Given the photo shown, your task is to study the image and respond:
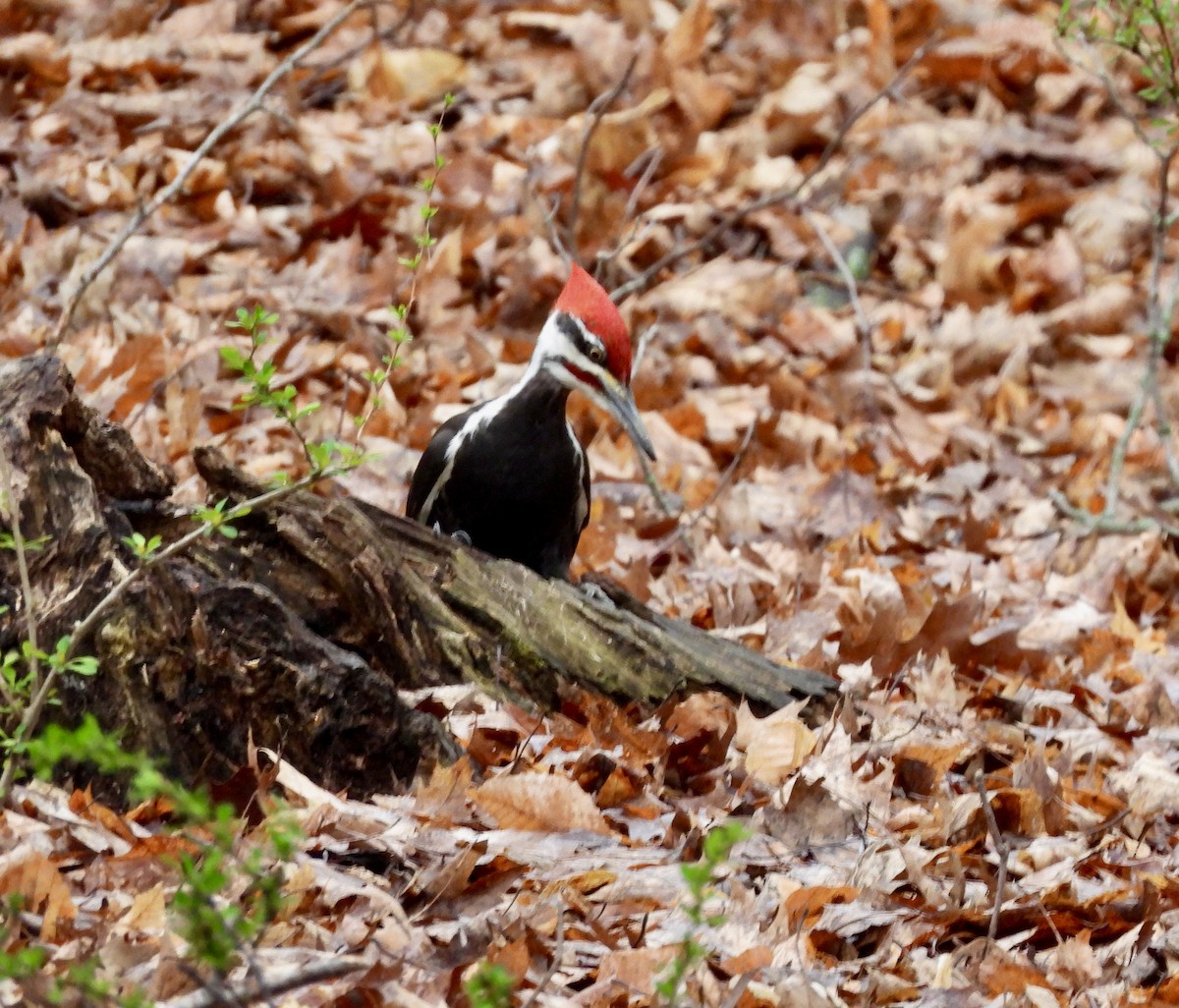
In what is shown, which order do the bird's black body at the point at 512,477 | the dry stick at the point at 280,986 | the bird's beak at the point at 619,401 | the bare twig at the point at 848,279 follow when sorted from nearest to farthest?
1. the dry stick at the point at 280,986
2. the bird's beak at the point at 619,401
3. the bird's black body at the point at 512,477
4. the bare twig at the point at 848,279

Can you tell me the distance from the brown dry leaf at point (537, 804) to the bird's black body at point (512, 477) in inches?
62.4

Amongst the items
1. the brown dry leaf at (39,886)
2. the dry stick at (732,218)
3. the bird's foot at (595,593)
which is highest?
the brown dry leaf at (39,886)

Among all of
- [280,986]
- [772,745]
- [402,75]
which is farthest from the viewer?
[402,75]

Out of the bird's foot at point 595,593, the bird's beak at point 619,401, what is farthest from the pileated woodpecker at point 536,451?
the bird's foot at point 595,593

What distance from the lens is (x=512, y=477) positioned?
4387 mm

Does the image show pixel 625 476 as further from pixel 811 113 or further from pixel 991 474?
pixel 811 113

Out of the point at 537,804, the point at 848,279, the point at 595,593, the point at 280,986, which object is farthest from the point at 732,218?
→ the point at 280,986

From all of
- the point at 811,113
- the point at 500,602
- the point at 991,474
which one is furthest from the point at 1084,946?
the point at 811,113

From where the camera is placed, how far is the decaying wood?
9.18ft

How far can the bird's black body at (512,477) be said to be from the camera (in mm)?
4387

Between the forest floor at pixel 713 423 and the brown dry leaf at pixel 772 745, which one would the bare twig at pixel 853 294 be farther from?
the brown dry leaf at pixel 772 745

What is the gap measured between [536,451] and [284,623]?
5.37ft

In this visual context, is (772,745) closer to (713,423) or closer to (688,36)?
(713,423)

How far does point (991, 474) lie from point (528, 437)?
2764mm
